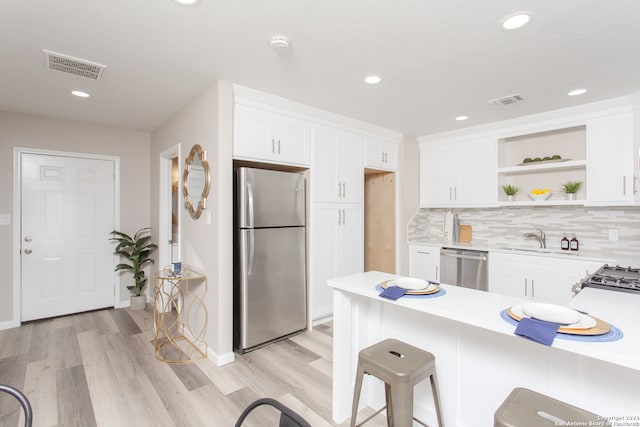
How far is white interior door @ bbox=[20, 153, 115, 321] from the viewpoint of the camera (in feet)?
12.1

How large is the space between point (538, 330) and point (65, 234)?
4.86 m

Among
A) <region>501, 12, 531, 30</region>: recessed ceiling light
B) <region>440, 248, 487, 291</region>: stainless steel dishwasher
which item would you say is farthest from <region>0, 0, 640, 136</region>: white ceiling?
<region>440, 248, 487, 291</region>: stainless steel dishwasher

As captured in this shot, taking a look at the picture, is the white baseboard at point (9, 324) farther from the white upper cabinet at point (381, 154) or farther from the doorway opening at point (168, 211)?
the white upper cabinet at point (381, 154)

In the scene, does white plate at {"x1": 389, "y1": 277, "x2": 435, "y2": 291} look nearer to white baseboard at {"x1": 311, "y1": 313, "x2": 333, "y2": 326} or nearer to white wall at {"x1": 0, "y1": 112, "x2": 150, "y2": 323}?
white baseboard at {"x1": 311, "y1": 313, "x2": 333, "y2": 326}

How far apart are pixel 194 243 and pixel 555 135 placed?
4.31m

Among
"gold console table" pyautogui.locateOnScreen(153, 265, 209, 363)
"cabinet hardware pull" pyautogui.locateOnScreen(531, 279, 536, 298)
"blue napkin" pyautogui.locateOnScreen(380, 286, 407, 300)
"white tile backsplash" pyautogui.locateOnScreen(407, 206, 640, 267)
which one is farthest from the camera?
"cabinet hardware pull" pyautogui.locateOnScreen(531, 279, 536, 298)

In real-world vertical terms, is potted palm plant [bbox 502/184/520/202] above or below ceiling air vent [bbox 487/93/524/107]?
below

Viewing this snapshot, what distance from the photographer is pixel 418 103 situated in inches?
127

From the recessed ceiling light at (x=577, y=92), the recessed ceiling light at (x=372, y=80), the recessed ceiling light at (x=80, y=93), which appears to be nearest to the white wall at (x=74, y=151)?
the recessed ceiling light at (x=80, y=93)

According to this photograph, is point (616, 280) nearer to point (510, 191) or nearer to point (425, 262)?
point (510, 191)

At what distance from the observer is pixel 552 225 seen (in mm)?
3721

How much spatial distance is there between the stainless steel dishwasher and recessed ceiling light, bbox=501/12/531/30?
2583 mm

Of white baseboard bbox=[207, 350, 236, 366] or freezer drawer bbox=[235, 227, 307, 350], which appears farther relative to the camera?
freezer drawer bbox=[235, 227, 307, 350]

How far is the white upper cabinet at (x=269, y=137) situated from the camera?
284 centimetres
